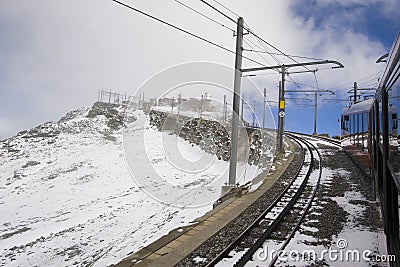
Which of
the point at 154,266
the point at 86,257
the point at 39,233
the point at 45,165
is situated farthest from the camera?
the point at 45,165

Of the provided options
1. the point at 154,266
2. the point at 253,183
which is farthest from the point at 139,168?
the point at 154,266

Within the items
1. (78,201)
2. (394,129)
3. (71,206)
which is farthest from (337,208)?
(78,201)

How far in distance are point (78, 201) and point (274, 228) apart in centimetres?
1011

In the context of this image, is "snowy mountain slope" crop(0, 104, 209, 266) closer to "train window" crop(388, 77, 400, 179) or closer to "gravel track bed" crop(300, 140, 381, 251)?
"gravel track bed" crop(300, 140, 381, 251)

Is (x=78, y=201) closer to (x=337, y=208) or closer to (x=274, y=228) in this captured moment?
(x=274, y=228)

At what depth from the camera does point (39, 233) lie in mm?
9281

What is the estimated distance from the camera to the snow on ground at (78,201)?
794 centimetres

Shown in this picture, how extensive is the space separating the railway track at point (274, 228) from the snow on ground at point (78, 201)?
2.88 m

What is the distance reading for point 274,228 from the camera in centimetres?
569

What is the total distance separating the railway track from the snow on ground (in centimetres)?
288

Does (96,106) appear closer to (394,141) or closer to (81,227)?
(81,227)

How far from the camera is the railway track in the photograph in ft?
14.4

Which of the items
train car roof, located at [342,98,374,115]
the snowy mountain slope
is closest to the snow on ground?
the snowy mountain slope

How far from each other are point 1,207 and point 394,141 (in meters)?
14.8
